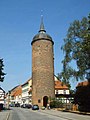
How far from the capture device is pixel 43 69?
245 ft

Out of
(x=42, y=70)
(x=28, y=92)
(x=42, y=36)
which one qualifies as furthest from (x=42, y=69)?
(x=28, y=92)

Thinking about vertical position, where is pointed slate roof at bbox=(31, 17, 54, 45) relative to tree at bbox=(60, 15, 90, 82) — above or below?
above

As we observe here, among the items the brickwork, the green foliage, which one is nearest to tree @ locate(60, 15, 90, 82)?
the green foliage

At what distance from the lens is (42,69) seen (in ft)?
245

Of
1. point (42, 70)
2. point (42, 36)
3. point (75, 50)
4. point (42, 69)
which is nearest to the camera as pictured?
Answer: point (75, 50)

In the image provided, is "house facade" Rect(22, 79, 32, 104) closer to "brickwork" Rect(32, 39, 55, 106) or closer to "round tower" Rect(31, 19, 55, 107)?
"round tower" Rect(31, 19, 55, 107)

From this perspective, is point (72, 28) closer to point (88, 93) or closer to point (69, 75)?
point (69, 75)

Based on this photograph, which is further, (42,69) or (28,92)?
(28,92)

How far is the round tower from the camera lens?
73.6m

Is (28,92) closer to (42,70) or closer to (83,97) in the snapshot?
(42,70)

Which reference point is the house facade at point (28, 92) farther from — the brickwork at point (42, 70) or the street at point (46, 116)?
the street at point (46, 116)

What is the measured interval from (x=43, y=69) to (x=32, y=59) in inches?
229

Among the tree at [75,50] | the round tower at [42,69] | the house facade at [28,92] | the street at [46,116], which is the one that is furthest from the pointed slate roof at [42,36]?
the street at [46,116]

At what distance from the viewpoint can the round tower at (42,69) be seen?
73.6m
